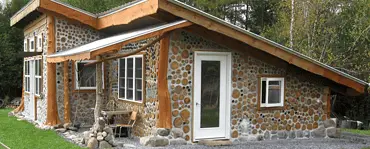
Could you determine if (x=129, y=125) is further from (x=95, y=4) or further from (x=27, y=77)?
(x=95, y=4)

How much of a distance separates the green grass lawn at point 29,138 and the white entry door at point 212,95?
9.77ft

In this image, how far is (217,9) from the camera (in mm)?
25328

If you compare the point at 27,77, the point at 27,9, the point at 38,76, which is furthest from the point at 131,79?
the point at 27,77

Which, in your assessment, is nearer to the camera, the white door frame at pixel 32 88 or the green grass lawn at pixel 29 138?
the green grass lawn at pixel 29 138

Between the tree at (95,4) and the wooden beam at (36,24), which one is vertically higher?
the tree at (95,4)

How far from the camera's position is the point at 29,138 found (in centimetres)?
1060

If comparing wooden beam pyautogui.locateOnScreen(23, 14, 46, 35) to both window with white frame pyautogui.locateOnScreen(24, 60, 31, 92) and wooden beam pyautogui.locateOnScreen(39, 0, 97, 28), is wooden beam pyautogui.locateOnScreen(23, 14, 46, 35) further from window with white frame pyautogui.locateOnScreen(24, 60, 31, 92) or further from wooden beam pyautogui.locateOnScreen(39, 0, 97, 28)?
window with white frame pyautogui.locateOnScreen(24, 60, 31, 92)

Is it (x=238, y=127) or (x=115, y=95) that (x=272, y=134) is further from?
(x=115, y=95)

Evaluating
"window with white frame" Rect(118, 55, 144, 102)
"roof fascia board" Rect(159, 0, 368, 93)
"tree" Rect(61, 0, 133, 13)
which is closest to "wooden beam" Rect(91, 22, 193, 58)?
"roof fascia board" Rect(159, 0, 368, 93)

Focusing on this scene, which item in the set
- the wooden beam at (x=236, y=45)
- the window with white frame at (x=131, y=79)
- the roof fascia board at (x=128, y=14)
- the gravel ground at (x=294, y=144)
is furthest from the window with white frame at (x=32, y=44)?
the wooden beam at (x=236, y=45)

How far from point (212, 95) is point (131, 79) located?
240 cm

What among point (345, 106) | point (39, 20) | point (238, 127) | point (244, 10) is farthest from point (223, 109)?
point (244, 10)

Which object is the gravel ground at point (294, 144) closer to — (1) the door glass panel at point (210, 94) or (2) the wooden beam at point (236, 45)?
(1) the door glass panel at point (210, 94)

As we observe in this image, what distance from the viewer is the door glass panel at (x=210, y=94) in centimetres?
1018
